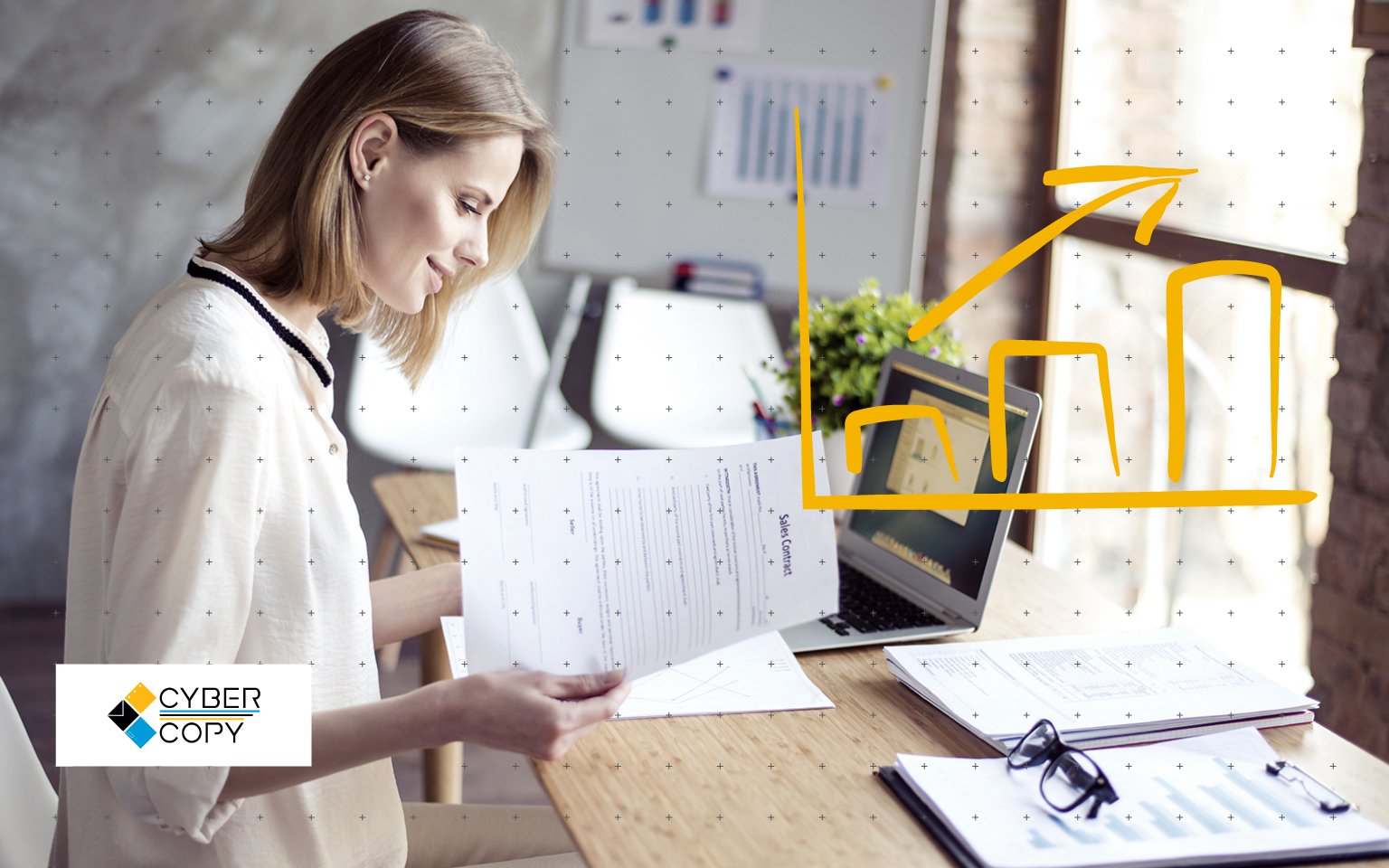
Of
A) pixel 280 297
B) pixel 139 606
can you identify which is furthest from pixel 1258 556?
pixel 139 606

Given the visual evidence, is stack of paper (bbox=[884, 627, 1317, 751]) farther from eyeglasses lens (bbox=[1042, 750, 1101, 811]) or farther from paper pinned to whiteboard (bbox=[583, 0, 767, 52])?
paper pinned to whiteboard (bbox=[583, 0, 767, 52])

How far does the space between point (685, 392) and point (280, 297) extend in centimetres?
216

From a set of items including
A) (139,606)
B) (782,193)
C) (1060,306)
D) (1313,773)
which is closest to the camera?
(139,606)

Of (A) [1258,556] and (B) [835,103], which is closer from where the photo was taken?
(A) [1258,556]

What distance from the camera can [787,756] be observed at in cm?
107

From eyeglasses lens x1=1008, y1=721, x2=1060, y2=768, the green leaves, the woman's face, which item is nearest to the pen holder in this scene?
the green leaves

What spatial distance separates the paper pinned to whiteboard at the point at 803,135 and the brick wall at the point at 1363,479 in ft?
5.19

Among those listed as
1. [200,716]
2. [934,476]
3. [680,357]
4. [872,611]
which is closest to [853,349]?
[934,476]

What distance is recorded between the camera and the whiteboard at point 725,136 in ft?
10.8

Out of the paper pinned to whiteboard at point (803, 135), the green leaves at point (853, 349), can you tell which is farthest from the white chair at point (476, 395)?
the green leaves at point (853, 349)

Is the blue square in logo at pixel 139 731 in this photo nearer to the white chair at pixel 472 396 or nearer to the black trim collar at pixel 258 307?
the black trim collar at pixel 258 307

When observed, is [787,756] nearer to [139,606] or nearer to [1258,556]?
[139,606]

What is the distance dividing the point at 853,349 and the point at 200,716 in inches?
38.7
